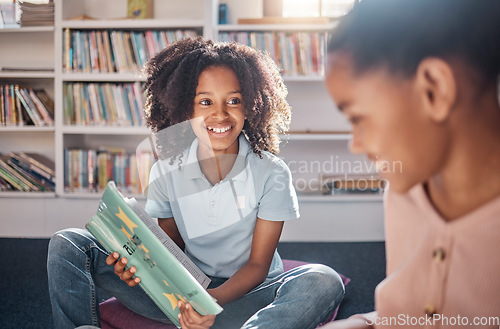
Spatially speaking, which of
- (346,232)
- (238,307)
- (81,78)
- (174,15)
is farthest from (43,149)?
(238,307)

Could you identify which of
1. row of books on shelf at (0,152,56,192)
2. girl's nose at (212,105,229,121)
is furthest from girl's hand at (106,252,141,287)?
row of books on shelf at (0,152,56,192)

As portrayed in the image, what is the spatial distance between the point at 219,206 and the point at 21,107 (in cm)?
194

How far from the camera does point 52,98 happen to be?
288cm

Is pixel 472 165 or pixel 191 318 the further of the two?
pixel 191 318

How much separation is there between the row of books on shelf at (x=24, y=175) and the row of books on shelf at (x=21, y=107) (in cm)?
21

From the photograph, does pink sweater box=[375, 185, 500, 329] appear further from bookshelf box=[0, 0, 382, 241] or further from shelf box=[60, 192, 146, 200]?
shelf box=[60, 192, 146, 200]

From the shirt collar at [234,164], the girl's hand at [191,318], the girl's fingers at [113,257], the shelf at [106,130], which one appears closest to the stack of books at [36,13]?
the shelf at [106,130]

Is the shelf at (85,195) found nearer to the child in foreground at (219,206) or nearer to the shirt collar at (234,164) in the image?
the child in foreground at (219,206)

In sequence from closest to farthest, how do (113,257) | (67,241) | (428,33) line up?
(428,33), (113,257), (67,241)

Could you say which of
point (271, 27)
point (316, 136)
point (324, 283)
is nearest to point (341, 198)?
point (316, 136)

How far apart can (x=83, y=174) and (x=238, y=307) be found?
6.06 feet

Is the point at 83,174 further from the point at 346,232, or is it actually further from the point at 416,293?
the point at 416,293

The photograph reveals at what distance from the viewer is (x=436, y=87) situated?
437 millimetres

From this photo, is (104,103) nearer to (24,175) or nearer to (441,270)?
(24,175)
